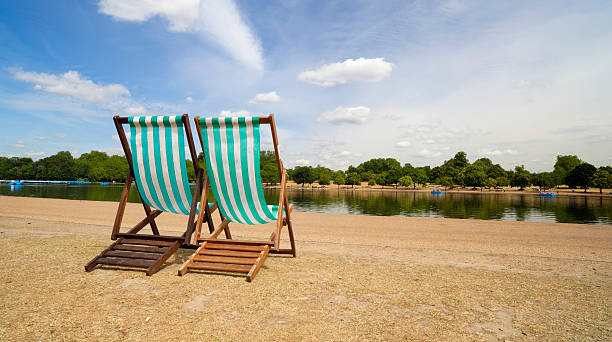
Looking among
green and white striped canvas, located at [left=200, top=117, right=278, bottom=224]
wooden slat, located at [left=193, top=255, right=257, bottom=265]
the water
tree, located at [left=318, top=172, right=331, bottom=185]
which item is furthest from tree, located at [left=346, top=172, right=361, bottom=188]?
wooden slat, located at [left=193, top=255, right=257, bottom=265]

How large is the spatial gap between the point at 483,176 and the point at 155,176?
95136mm

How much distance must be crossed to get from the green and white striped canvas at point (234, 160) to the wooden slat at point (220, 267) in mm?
1019

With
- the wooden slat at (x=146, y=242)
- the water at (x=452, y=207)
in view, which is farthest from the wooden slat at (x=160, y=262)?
the water at (x=452, y=207)

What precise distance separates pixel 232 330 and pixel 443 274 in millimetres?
3519

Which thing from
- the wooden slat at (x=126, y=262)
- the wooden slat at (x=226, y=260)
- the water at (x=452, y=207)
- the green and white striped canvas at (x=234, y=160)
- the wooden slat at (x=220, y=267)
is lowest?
the water at (x=452, y=207)

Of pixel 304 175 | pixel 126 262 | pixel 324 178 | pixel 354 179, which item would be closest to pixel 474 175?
pixel 354 179

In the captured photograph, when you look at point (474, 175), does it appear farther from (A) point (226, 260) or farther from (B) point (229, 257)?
(A) point (226, 260)

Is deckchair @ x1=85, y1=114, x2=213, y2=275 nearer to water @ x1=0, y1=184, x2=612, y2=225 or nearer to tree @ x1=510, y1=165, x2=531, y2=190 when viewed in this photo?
water @ x1=0, y1=184, x2=612, y2=225

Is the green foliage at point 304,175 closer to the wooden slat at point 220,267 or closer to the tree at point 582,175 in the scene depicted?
the tree at point 582,175

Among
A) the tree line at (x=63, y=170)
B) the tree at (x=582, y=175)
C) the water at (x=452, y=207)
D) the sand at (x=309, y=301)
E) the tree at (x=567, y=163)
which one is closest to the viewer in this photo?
the sand at (x=309, y=301)

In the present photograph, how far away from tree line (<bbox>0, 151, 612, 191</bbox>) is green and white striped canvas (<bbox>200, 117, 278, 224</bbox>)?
76413 millimetres

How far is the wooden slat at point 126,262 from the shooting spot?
4609mm

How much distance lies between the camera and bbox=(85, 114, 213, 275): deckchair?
4.81 metres

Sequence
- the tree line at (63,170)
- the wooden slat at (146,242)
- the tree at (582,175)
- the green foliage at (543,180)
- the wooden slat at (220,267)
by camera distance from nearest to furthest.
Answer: the wooden slat at (220,267), the wooden slat at (146,242), the tree at (582,175), the green foliage at (543,180), the tree line at (63,170)
